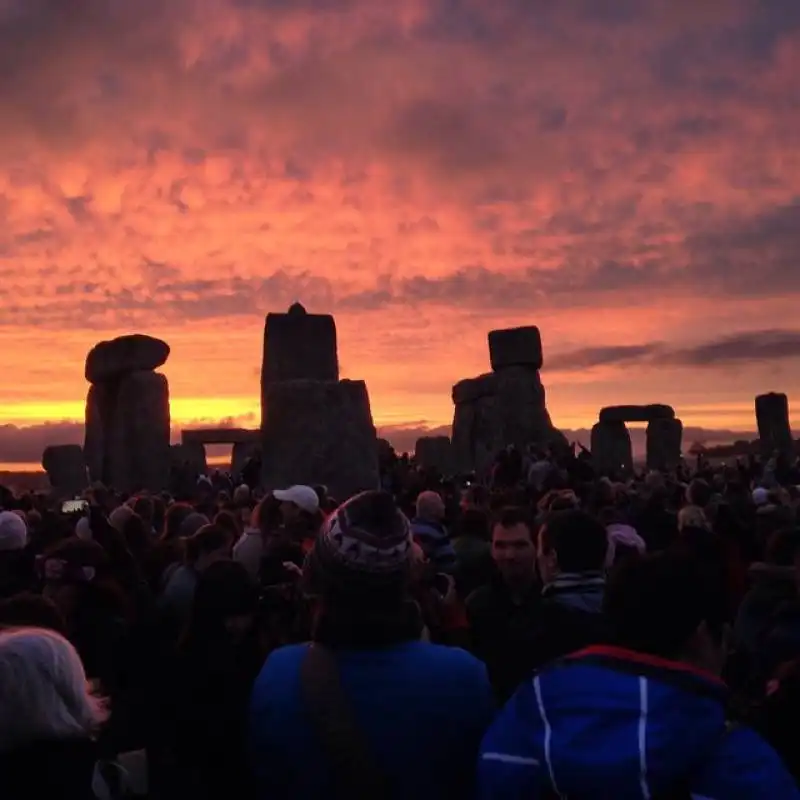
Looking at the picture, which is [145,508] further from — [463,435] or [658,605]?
[463,435]

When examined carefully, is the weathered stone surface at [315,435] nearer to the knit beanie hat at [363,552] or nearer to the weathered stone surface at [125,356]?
the weathered stone surface at [125,356]

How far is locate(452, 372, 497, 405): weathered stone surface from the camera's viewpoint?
24078 mm

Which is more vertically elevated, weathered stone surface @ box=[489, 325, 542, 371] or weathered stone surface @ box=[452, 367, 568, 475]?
weathered stone surface @ box=[489, 325, 542, 371]

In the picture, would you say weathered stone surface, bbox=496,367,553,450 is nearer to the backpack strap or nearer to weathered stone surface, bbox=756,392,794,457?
weathered stone surface, bbox=756,392,794,457

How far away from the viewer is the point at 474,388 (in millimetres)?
24547

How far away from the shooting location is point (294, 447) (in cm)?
1207

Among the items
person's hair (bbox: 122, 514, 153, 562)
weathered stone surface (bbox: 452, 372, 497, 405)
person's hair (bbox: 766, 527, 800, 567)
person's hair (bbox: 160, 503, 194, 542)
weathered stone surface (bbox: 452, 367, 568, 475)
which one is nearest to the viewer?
person's hair (bbox: 766, 527, 800, 567)

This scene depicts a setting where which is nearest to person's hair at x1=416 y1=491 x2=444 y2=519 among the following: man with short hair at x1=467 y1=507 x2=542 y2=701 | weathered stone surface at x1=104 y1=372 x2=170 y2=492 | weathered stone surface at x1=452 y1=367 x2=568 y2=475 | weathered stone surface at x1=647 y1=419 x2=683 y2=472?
man with short hair at x1=467 y1=507 x2=542 y2=701

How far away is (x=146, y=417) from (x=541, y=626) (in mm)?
15848

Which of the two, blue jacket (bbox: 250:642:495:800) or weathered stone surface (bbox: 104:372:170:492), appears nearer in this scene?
blue jacket (bbox: 250:642:495:800)

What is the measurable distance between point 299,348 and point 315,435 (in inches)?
112

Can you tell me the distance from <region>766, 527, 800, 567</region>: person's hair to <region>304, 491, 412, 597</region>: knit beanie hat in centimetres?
302

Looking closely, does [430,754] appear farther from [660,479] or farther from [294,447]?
[660,479]

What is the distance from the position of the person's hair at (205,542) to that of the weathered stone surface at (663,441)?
907 inches
